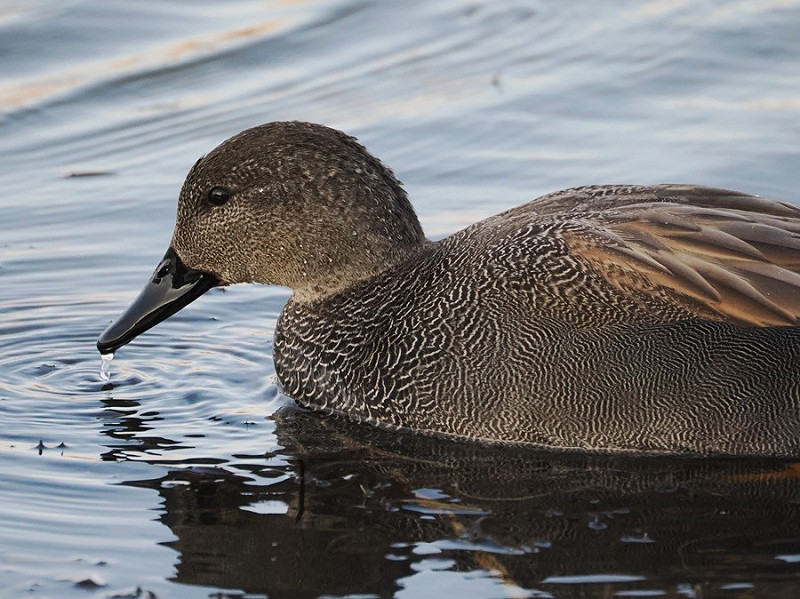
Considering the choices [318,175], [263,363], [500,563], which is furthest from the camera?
[263,363]

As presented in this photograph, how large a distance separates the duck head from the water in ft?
1.92

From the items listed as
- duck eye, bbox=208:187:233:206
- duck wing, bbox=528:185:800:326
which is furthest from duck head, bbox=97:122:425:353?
duck wing, bbox=528:185:800:326

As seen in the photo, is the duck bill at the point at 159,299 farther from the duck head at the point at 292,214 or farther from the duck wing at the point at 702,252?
the duck wing at the point at 702,252

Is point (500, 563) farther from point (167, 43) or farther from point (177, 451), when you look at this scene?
point (167, 43)

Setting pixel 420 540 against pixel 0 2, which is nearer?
pixel 420 540

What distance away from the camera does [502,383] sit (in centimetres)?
600

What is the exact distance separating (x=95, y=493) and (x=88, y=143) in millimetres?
4668

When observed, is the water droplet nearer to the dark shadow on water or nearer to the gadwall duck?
the gadwall duck

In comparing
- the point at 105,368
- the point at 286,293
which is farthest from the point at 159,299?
the point at 286,293

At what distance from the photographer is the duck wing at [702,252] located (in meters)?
5.74

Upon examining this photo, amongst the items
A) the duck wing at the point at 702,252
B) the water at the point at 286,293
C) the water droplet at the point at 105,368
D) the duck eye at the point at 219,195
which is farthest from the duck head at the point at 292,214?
the duck wing at the point at 702,252

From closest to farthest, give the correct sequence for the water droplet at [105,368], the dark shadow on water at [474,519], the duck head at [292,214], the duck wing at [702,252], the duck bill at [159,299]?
the dark shadow on water at [474,519], the duck wing at [702,252], the duck head at [292,214], the duck bill at [159,299], the water droplet at [105,368]

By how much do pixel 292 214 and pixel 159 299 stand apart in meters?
0.71

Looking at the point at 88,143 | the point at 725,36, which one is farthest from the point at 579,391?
the point at 725,36
